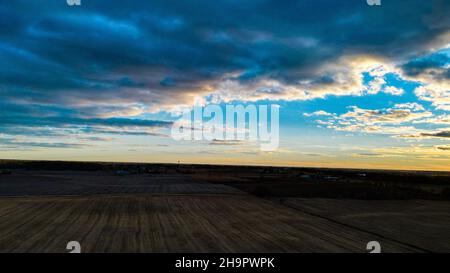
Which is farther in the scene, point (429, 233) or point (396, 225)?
point (396, 225)

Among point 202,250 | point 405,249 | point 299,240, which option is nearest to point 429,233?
point 405,249

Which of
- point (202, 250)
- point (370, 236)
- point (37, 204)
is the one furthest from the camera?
point (37, 204)

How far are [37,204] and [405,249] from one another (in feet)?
86.9

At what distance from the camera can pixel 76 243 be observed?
15398 millimetres

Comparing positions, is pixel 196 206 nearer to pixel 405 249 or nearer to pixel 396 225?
pixel 396 225

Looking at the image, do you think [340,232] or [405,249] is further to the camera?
[340,232]

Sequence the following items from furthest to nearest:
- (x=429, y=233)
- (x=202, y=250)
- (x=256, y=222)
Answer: (x=256, y=222), (x=429, y=233), (x=202, y=250)
